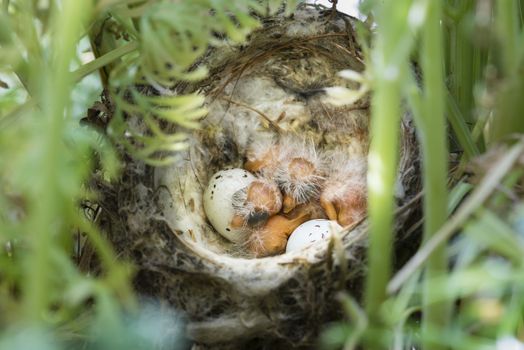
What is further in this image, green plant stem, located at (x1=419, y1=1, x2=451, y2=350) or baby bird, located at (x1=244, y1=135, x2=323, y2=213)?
baby bird, located at (x1=244, y1=135, x2=323, y2=213)

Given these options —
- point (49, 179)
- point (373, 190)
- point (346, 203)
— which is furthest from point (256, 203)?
point (49, 179)

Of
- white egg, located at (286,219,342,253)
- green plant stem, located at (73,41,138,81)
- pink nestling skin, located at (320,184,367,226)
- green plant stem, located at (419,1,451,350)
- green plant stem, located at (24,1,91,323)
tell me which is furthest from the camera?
pink nestling skin, located at (320,184,367,226)

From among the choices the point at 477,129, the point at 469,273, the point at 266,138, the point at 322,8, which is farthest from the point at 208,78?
the point at 469,273

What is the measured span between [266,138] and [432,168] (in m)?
1.01

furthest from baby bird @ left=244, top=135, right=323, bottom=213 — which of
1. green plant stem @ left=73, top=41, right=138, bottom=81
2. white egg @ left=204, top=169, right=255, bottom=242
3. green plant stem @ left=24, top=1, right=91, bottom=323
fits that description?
green plant stem @ left=24, top=1, right=91, bottom=323

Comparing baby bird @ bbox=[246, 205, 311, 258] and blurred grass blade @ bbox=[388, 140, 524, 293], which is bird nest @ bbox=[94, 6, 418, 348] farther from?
blurred grass blade @ bbox=[388, 140, 524, 293]

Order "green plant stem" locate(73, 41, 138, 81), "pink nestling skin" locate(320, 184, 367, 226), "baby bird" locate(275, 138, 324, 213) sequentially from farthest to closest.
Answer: "baby bird" locate(275, 138, 324, 213) < "pink nestling skin" locate(320, 184, 367, 226) < "green plant stem" locate(73, 41, 138, 81)

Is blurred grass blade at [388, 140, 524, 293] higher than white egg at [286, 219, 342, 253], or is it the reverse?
blurred grass blade at [388, 140, 524, 293]

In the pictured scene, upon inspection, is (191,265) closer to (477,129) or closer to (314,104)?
(477,129)

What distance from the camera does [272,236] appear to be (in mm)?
1450

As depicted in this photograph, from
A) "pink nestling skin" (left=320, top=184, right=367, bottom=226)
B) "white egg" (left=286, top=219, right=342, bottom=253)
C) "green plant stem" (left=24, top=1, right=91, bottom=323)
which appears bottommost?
"pink nestling skin" (left=320, top=184, right=367, bottom=226)

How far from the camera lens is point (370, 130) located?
4.42 ft

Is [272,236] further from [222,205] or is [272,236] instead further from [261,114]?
[261,114]

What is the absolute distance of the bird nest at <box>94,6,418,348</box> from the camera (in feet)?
2.95
